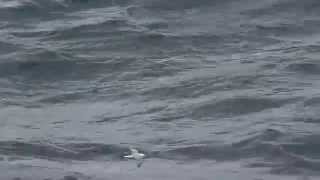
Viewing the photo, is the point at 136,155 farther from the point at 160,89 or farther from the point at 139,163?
the point at 160,89

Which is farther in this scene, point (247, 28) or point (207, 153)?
point (247, 28)

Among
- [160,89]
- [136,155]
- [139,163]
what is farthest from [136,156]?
[160,89]

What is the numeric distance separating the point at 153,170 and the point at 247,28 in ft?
14.1

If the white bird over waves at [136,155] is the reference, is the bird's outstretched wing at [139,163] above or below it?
below

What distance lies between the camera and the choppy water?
7246 millimetres

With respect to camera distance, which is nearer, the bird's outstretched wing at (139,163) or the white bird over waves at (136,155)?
the bird's outstretched wing at (139,163)

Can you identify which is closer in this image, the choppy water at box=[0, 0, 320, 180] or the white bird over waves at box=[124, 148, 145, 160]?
the choppy water at box=[0, 0, 320, 180]

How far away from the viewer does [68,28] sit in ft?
37.6

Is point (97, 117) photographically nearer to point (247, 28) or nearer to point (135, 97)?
point (135, 97)

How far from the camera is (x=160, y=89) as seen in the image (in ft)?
30.2

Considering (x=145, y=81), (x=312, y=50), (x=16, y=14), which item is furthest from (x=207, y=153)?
(x=16, y=14)

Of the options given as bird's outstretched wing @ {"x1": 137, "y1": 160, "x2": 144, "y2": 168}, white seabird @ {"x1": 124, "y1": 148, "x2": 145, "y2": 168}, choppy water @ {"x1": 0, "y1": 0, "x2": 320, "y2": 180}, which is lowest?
bird's outstretched wing @ {"x1": 137, "y1": 160, "x2": 144, "y2": 168}

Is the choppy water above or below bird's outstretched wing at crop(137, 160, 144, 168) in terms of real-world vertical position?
above

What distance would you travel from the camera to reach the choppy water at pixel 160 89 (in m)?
7.25
